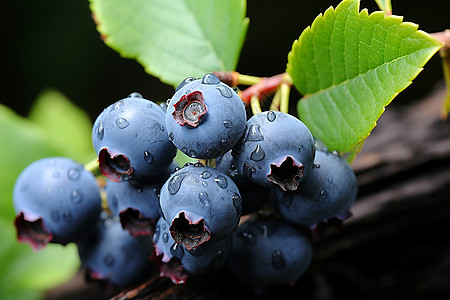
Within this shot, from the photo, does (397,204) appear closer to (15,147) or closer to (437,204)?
(437,204)

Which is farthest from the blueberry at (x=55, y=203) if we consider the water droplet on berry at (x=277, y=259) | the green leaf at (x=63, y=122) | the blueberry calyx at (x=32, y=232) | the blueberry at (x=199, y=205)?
the green leaf at (x=63, y=122)

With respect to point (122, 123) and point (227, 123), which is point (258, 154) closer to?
point (227, 123)

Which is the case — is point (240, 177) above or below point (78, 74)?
above

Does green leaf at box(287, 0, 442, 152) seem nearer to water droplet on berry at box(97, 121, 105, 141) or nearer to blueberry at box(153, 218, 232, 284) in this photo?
blueberry at box(153, 218, 232, 284)

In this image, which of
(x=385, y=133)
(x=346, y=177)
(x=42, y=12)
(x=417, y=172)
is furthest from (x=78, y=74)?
(x=346, y=177)

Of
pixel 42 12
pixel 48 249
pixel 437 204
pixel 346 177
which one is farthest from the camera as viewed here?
pixel 42 12

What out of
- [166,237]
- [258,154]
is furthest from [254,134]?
[166,237]

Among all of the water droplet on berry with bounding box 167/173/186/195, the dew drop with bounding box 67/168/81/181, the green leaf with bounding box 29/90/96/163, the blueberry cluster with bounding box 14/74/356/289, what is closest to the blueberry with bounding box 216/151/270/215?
the blueberry cluster with bounding box 14/74/356/289

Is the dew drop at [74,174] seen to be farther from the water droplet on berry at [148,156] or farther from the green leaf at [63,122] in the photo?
the green leaf at [63,122]
